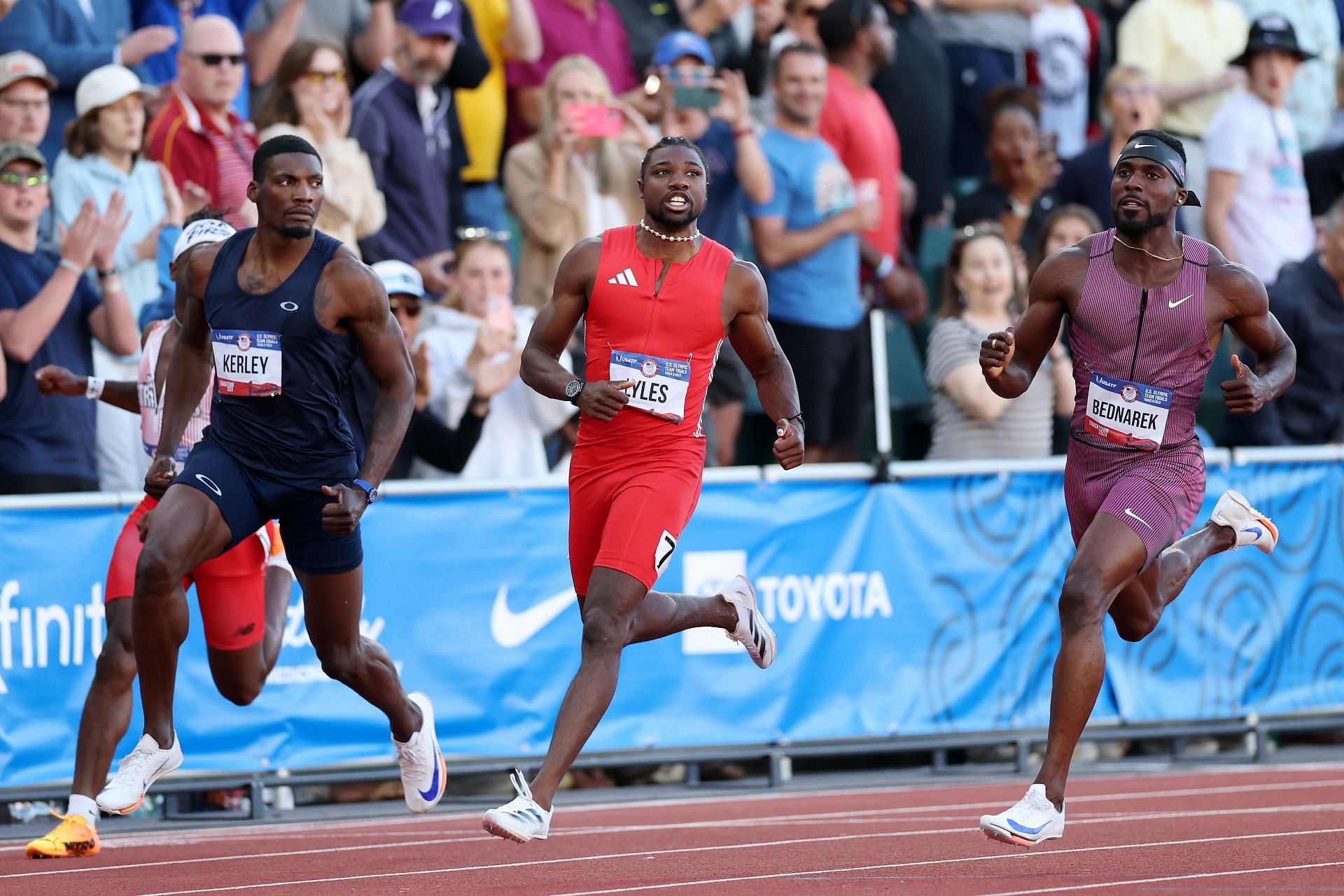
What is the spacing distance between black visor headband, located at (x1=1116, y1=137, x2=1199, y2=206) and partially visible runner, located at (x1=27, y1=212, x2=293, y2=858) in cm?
374

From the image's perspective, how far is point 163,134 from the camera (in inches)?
463

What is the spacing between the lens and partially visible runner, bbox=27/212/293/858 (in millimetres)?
8516

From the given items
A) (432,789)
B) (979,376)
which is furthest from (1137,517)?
(979,376)

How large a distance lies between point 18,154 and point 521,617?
344 centimetres

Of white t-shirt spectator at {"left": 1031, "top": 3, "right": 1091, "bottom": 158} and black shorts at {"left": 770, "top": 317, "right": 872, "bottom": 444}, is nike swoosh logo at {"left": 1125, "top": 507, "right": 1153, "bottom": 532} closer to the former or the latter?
black shorts at {"left": 770, "top": 317, "right": 872, "bottom": 444}

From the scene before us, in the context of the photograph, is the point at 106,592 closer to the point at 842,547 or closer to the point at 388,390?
the point at 388,390

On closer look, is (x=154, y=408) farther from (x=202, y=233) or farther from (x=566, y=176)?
(x=566, y=176)

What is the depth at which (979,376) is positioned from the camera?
12070 millimetres

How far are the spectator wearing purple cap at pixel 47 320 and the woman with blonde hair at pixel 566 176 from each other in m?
2.49

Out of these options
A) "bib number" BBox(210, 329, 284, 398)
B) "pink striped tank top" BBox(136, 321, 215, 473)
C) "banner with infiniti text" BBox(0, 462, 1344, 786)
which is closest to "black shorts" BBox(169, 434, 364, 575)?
"bib number" BBox(210, 329, 284, 398)

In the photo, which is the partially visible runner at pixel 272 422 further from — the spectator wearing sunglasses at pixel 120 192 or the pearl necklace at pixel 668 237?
the spectator wearing sunglasses at pixel 120 192

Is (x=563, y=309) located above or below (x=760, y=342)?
above

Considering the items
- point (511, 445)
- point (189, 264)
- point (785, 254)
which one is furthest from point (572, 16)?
point (189, 264)

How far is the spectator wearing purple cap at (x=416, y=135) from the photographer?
40.6 ft
